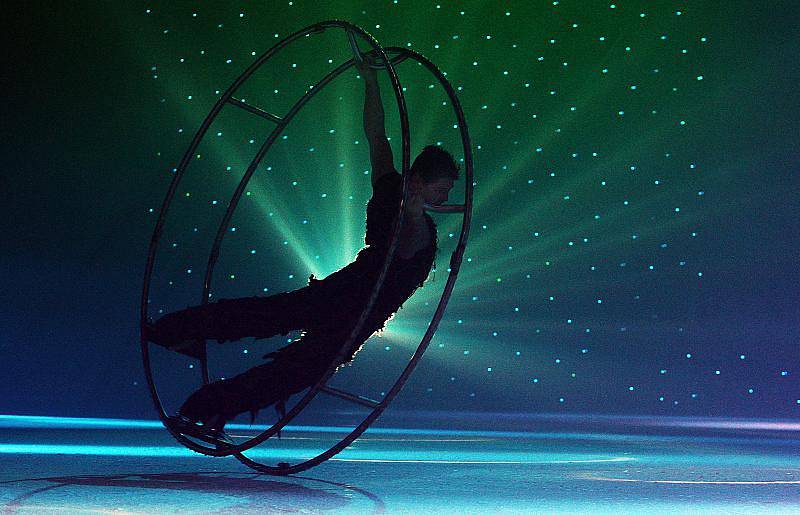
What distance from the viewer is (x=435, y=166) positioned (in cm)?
257

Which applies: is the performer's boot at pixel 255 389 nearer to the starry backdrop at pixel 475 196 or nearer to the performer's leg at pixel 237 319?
the performer's leg at pixel 237 319

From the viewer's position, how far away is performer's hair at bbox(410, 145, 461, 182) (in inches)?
101

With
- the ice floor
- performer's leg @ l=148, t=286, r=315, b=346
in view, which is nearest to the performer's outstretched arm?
performer's leg @ l=148, t=286, r=315, b=346

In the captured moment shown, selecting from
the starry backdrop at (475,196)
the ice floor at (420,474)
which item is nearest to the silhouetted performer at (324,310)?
the ice floor at (420,474)

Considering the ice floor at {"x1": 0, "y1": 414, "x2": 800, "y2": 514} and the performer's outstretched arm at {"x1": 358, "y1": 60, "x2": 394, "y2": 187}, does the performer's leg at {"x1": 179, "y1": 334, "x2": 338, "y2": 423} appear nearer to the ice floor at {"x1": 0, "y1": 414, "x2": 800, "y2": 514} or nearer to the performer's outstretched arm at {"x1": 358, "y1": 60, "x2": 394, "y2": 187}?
the ice floor at {"x1": 0, "y1": 414, "x2": 800, "y2": 514}

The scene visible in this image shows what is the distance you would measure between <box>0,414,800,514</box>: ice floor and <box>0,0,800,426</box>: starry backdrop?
1.00 metres

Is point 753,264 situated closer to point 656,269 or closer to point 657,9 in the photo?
point 656,269

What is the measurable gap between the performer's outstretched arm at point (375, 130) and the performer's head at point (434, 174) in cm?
8

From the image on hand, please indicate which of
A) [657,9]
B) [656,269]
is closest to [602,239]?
[656,269]

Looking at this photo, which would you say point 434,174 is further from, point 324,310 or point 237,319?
point 237,319

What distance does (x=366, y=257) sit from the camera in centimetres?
255

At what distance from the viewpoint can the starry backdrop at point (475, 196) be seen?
5527 millimetres

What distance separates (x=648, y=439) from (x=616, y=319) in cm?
139

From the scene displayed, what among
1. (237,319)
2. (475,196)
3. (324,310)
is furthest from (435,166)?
(475,196)
